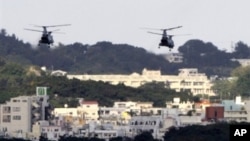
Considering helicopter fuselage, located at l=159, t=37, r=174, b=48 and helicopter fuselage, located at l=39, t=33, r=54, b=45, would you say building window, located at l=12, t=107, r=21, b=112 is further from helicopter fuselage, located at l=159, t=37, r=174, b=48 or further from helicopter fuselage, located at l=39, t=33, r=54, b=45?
helicopter fuselage, located at l=39, t=33, r=54, b=45

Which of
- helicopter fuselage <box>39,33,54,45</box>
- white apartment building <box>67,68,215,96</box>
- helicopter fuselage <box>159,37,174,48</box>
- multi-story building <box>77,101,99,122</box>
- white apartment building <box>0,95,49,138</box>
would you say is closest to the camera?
helicopter fuselage <box>39,33,54,45</box>

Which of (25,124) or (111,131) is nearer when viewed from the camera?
(111,131)

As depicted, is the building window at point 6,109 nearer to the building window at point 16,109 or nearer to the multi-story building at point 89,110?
the building window at point 16,109

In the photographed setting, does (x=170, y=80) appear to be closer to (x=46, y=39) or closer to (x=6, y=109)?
(x=6, y=109)

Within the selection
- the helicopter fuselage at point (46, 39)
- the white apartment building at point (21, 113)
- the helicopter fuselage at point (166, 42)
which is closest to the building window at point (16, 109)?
the white apartment building at point (21, 113)

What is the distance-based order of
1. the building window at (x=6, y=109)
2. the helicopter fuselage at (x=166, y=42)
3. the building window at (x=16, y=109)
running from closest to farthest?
the helicopter fuselage at (x=166, y=42) < the building window at (x=16, y=109) < the building window at (x=6, y=109)

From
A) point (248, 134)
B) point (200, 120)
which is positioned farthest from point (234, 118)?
point (248, 134)

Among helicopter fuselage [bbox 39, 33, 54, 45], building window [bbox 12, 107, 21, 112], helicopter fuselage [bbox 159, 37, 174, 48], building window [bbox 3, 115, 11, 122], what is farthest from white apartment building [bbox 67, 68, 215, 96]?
helicopter fuselage [bbox 39, 33, 54, 45]

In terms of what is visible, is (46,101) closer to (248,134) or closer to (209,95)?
(209,95)
